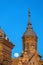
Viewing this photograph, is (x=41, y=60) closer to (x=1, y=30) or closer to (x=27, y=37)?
(x=27, y=37)

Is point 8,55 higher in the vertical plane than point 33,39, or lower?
lower

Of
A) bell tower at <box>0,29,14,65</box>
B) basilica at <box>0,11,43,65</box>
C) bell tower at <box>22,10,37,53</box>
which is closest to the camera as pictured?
bell tower at <box>0,29,14,65</box>

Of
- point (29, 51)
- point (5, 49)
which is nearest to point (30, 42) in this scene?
point (29, 51)

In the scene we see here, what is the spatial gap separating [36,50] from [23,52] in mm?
4749

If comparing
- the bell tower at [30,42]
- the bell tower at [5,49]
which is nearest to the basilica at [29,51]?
the bell tower at [30,42]

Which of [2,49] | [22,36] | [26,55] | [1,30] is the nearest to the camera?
[2,49]

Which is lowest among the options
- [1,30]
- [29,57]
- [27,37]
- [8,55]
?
[8,55]

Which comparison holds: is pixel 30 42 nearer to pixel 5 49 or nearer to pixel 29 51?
pixel 29 51

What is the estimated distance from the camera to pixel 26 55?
9819 centimetres

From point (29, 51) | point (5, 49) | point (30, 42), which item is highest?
point (30, 42)

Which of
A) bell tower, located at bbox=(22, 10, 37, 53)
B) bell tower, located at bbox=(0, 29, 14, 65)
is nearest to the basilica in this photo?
bell tower, located at bbox=(22, 10, 37, 53)

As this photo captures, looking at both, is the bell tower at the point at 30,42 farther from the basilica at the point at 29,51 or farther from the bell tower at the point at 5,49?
the bell tower at the point at 5,49

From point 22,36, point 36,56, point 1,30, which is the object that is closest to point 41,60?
point 36,56

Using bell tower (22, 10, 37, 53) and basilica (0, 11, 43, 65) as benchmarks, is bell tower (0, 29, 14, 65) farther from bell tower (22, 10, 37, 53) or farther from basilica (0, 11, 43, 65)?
bell tower (22, 10, 37, 53)
